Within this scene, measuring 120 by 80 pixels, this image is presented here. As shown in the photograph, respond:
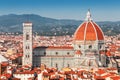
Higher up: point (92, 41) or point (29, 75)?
point (92, 41)

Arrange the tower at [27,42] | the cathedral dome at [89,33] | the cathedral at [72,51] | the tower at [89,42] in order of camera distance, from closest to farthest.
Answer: the tower at [89,42], the cathedral at [72,51], the cathedral dome at [89,33], the tower at [27,42]

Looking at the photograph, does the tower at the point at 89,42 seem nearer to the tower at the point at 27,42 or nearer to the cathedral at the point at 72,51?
the cathedral at the point at 72,51

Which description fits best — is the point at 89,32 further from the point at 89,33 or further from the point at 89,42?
the point at 89,42

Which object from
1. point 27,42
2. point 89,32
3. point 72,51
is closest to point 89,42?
point 89,32

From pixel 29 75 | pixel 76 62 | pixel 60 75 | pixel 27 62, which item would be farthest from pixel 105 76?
pixel 27 62

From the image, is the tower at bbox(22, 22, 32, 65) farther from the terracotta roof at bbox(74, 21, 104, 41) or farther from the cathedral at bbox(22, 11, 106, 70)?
the terracotta roof at bbox(74, 21, 104, 41)

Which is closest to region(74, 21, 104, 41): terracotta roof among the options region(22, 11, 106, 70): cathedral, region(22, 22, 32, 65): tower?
region(22, 11, 106, 70): cathedral

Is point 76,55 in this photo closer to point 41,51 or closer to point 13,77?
point 41,51

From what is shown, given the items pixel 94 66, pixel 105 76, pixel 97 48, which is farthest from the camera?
pixel 97 48

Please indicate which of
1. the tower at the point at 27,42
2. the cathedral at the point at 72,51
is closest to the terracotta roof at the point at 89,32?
the cathedral at the point at 72,51
